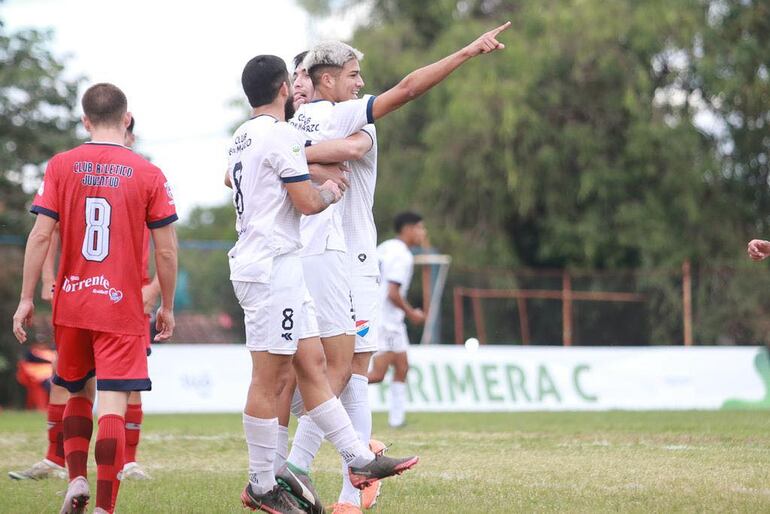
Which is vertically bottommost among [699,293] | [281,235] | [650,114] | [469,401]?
[469,401]

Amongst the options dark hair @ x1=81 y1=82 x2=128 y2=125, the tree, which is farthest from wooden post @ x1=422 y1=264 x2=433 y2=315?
dark hair @ x1=81 y1=82 x2=128 y2=125

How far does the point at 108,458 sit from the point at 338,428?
122cm

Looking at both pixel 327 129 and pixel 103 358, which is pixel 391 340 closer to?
pixel 327 129

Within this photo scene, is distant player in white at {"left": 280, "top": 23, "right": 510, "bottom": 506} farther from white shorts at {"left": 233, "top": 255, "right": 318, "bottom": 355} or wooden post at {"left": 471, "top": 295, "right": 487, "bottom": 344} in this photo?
wooden post at {"left": 471, "top": 295, "right": 487, "bottom": 344}

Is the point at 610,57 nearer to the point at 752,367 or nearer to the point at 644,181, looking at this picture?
the point at 644,181

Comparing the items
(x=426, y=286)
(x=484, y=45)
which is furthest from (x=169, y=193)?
(x=426, y=286)

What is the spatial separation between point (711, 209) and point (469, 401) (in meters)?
10.4

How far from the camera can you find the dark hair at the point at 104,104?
6.37m

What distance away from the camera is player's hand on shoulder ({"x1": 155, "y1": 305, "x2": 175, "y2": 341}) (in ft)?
21.5

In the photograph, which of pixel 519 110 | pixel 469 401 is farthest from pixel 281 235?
pixel 519 110

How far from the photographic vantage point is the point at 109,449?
20.4ft

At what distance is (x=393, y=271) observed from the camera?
15.0m

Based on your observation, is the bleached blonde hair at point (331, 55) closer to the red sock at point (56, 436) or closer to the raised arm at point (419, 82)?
the raised arm at point (419, 82)

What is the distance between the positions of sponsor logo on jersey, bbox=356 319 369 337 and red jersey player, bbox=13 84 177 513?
119 centimetres
